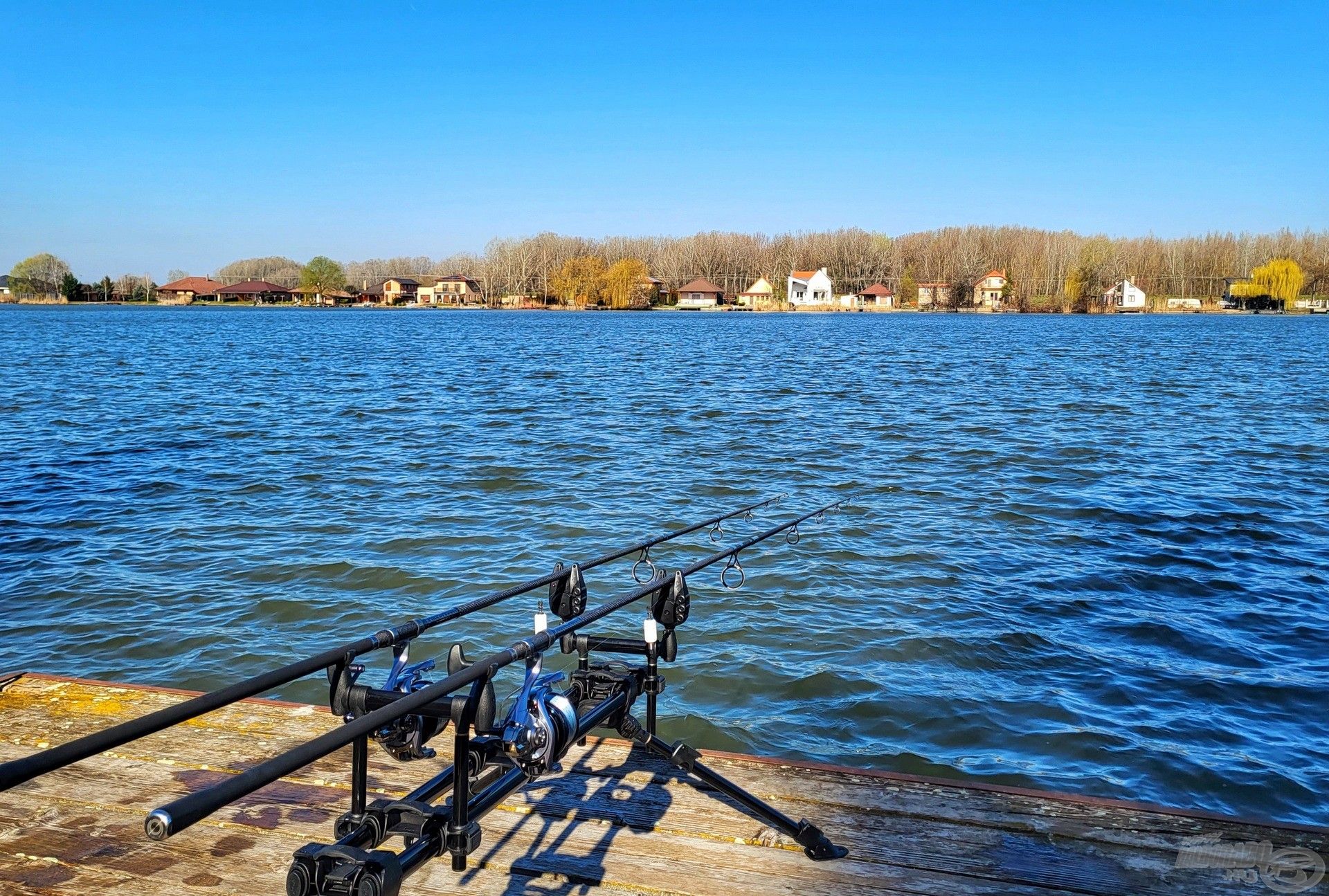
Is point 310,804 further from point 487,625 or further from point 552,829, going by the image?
point 487,625

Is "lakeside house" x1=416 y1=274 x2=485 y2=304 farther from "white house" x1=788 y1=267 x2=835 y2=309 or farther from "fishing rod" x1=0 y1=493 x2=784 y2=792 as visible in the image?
"fishing rod" x1=0 y1=493 x2=784 y2=792

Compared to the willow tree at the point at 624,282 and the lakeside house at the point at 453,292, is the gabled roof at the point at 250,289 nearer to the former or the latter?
the lakeside house at the point at 453,292

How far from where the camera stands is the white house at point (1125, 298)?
464 ft

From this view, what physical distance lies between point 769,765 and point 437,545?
735 centimetres

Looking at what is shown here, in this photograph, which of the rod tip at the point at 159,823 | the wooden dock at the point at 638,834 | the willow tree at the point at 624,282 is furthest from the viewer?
the willow tree at the point at 624,282

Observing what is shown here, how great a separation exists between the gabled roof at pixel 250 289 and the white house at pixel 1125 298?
138 meters

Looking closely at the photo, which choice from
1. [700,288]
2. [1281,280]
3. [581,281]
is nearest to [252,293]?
[581,281]

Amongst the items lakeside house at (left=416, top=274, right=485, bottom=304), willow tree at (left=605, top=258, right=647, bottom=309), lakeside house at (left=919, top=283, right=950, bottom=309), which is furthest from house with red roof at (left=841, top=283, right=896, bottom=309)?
lakeside house at (left=416, top=274, right=485, bottom=304)

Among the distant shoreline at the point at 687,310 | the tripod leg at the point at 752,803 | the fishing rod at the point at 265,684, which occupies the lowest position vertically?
the tripod leg at the point at 752,803

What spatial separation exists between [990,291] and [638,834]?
155 m

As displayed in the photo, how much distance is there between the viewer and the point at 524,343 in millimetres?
58719

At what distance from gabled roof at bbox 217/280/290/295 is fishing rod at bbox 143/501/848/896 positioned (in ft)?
625

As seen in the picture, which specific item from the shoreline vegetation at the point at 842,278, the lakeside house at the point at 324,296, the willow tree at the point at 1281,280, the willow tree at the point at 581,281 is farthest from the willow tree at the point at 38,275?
the willow tree at the point at 1281,280

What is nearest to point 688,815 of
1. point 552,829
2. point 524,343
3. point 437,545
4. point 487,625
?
point 552,829
